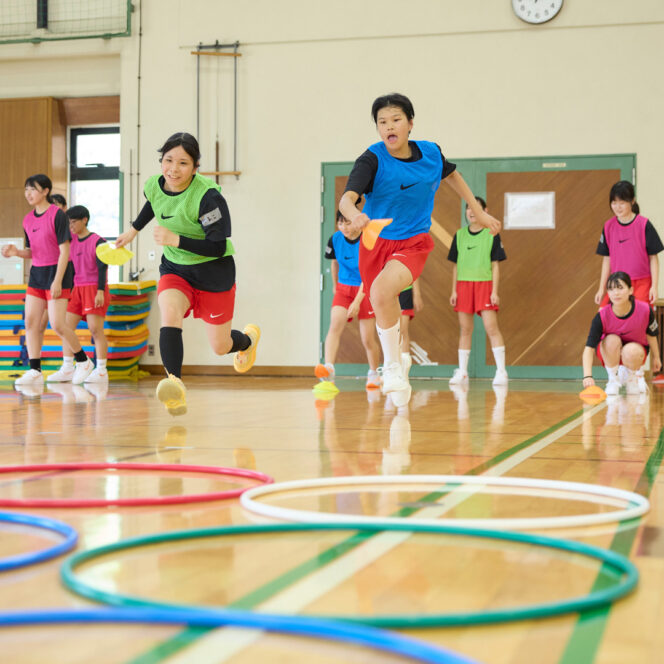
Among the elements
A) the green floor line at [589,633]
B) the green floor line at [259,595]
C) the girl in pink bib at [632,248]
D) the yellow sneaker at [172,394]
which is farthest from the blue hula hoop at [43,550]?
the girl in pink bib at [632,248]

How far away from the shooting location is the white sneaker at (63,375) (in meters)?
8.35

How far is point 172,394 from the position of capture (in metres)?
4.22

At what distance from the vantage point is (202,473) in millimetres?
2818

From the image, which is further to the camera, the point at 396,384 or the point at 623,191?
the point at 623,191

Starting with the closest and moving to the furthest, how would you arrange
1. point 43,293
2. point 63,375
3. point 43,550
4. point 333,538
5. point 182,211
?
point 43,550 → point 333,538 → point 182,211 → point 43,293 → point 63,375

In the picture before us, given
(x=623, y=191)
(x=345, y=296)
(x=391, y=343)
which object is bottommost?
(x=391, y=343)

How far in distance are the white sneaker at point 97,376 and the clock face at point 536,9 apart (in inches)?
235

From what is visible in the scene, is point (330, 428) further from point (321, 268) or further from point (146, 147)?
point (146, 147)

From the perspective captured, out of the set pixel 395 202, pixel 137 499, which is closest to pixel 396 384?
pixel 395 202

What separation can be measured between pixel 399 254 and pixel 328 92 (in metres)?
6.03

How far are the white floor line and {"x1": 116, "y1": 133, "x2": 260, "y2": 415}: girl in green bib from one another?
236 centimetres

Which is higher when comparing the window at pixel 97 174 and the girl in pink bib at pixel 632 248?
the window at pixel 97 174

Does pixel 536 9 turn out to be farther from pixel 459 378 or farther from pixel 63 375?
pixel 63 375

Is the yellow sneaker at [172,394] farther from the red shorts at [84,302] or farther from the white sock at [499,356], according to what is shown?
the white sock at [499,356]
